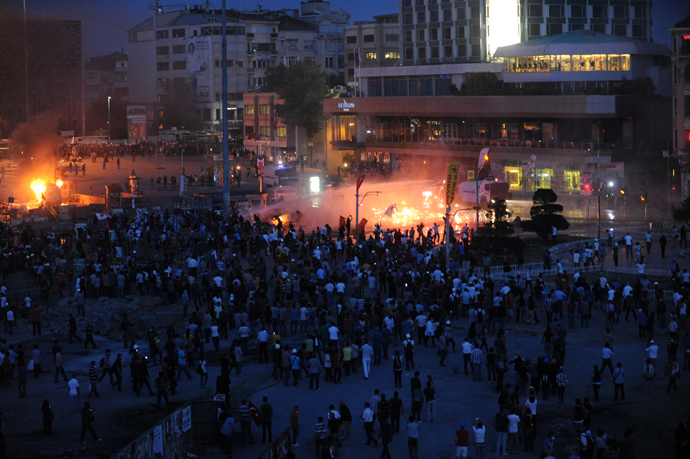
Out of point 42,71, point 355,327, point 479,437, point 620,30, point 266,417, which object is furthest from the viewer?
point 42,71

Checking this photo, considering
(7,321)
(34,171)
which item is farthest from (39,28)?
(7,321)

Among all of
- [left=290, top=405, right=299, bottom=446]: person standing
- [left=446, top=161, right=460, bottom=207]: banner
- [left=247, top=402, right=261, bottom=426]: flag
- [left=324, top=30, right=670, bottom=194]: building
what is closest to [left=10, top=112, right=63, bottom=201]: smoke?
[left=324, top=30, right=670, bottom=194]: building

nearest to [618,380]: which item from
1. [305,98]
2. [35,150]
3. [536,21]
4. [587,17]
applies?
[35,150]

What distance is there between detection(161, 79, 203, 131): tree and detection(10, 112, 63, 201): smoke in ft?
120

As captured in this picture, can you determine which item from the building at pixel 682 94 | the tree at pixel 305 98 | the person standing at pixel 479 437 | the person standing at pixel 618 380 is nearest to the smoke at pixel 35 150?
the tree at pixel 305 98

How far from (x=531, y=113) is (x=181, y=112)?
212 ft

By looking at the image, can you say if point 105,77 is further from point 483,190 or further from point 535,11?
point 483,190

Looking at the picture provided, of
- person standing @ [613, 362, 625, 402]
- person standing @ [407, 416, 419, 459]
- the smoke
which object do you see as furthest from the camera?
the smoke

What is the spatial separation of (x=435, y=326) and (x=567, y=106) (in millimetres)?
44385

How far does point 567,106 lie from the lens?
6481 centimetres

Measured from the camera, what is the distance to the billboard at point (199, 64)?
405ft

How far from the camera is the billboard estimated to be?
123312 mm

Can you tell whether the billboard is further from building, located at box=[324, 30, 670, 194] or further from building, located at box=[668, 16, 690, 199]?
building, located at box=[668, 16, 690, 199]

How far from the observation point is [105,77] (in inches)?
7116
